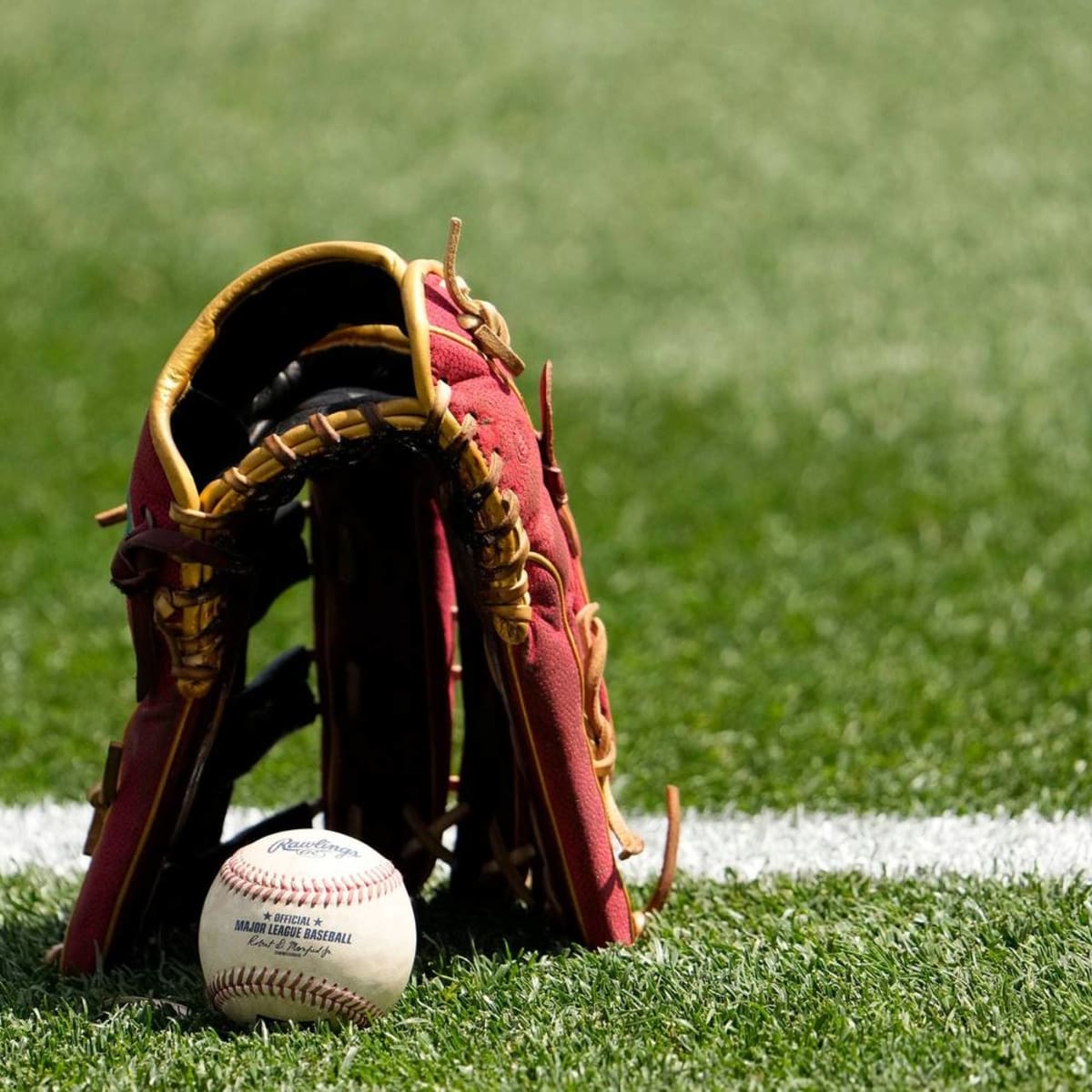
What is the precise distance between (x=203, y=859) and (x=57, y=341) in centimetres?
511

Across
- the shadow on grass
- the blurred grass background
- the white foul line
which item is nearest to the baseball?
the shadow on grass

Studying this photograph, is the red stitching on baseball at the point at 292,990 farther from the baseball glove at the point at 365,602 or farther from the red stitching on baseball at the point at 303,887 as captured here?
the baseball glove at the point at 365,602

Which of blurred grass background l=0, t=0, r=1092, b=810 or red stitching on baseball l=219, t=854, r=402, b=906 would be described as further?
blurred grass background l=0, t=0, r=1092, b=810

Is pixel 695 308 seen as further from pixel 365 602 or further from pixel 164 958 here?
pixel 164 958

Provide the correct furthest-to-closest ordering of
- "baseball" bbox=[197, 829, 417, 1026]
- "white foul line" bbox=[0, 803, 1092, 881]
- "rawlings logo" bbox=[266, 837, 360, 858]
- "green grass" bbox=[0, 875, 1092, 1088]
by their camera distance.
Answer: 1. "white foul line" bbox=[0, 803, 1092, 881]
2. "rawlings logo" bbox=[266, 837, 360, 858]
3. "baseball" bbox=[197, 829, 417, 1026]
4. "green grass" bbox=[0, 875, 1092, 1088]

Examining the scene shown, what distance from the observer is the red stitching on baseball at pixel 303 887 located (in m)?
2.54

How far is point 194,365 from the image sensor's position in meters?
2.84

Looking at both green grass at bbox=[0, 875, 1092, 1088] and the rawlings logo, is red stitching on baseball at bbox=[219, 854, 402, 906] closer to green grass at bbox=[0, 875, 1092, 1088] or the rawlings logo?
the rawlings logo

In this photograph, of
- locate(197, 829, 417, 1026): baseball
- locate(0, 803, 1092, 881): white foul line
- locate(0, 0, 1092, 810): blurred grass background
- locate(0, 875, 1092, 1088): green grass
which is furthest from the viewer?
locate(0, 0, 1092, 810): blurred grass background

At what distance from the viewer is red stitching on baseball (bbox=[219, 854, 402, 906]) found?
2537 mm

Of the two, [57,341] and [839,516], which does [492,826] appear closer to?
[839,516]

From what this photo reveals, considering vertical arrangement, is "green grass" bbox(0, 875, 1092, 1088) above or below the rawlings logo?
below

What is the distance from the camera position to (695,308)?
8.09 meters

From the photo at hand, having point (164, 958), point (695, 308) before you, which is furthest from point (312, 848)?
point (695, 308)
